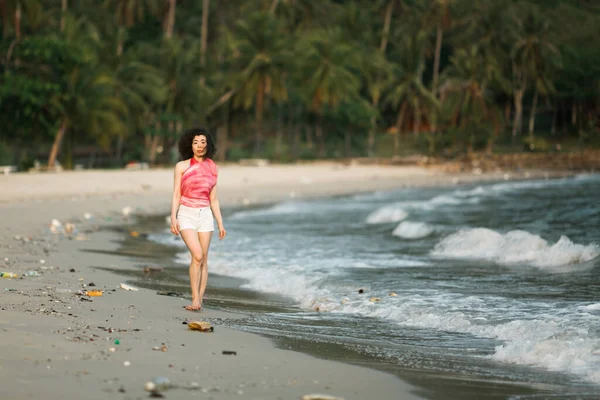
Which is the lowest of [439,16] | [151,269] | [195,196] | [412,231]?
[151,269]

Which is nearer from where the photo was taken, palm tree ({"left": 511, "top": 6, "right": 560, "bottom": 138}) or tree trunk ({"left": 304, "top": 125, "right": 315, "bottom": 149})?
tree trunk ({"left": 304, "top": 125, "right": 315, "bottom": 149})

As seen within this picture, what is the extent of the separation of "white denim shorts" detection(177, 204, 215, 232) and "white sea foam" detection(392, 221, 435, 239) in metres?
7.82

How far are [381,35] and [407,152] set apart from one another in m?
9.01

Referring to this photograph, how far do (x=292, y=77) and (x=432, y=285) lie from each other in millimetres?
34839

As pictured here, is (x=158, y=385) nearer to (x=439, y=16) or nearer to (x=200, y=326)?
(x=200, y=326)

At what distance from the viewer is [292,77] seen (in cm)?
4359

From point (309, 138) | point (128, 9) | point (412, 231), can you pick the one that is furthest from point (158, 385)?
point (309, 138)

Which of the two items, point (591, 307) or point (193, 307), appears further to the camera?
point (591, 307)

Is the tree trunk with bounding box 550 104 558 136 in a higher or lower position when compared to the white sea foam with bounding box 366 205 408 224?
higher

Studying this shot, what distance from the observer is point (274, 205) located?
21.8 meters

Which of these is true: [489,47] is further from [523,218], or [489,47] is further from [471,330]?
[471,330]

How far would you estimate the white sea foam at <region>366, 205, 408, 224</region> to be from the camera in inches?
695

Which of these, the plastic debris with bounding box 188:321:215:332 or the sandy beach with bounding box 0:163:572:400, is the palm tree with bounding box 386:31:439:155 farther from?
the plastic debris with bounding box 188:321:215:332

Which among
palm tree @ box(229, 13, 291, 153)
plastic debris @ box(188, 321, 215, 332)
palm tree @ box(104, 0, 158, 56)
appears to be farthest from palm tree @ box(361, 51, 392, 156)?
plastic debris @ box(188, 321, 215, 332)
